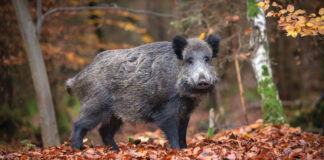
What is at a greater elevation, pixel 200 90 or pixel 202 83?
pixel 202 83

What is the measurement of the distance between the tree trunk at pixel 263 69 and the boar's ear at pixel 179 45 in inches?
98.4

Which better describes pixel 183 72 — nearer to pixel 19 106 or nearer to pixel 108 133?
pixel 108 133

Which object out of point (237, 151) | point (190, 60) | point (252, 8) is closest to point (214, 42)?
point (190, 60)

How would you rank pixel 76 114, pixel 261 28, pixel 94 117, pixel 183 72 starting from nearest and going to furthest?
pixel 183 72 → pixel 94 117 → pixel 261 28 → pixel 76 114

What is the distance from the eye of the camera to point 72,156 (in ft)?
16.4

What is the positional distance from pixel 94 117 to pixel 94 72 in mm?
828

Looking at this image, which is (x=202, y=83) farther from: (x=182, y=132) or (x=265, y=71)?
(x=265, y=71)

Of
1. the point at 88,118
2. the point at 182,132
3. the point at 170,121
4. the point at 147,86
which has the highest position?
the point at 147,86

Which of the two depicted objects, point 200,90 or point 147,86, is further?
point 147,86

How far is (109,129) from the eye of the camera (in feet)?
21.0

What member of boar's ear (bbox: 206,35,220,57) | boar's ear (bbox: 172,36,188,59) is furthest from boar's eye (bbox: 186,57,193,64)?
boar's ear (bbox: 206,35,220,57)

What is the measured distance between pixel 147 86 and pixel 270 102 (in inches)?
114

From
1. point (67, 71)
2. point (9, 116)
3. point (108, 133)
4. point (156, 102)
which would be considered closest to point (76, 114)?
point (67, 71)

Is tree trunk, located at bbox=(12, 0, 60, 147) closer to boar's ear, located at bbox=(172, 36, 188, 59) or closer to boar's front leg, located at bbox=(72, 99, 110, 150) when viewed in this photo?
boar's front leg, located at bbox=(72, 99, 110, 150)
